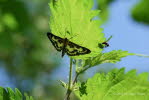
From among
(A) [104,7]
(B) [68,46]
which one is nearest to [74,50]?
(B) [68,46]

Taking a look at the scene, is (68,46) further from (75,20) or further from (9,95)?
(9,95)

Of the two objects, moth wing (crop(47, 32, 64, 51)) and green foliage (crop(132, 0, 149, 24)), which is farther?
green foliage (crop(132, 0, 149, 24))

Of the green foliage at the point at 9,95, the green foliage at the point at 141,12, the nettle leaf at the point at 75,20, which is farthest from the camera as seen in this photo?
the green foliage at the point at 141,12

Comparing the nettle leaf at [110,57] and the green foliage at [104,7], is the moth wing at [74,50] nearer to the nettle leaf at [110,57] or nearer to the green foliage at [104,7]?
the nettle leaf at [110,57]

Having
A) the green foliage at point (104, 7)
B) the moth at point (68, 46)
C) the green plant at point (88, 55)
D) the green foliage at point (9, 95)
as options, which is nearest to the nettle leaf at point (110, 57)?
the green plant at point (88, 55)

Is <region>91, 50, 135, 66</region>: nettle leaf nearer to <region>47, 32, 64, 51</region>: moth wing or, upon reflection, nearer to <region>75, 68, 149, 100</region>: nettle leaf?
<region>75, 68, 149, 100</region>: nettle leaf

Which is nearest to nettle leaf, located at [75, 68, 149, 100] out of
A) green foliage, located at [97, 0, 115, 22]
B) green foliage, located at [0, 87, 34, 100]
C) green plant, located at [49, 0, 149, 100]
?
green plant, located at [49, 0, 149, 100]
